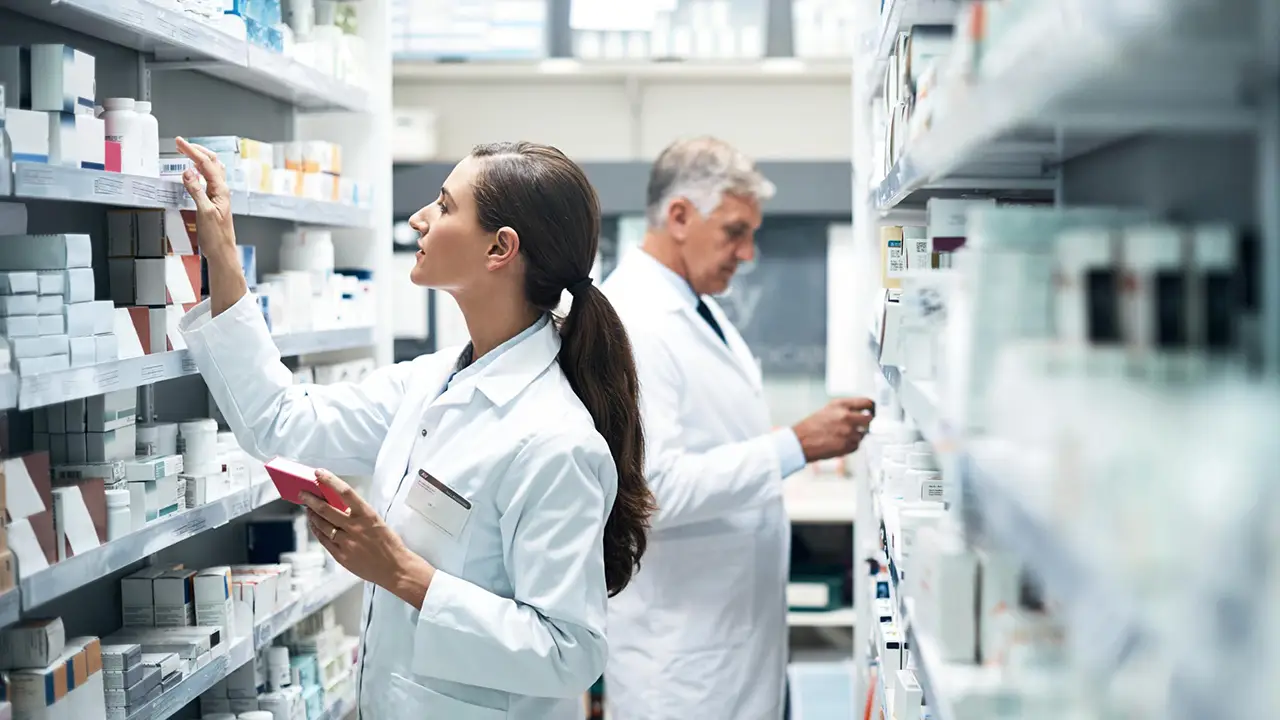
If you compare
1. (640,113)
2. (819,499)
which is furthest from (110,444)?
(640,113)

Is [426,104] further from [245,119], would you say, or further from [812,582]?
[812,582]

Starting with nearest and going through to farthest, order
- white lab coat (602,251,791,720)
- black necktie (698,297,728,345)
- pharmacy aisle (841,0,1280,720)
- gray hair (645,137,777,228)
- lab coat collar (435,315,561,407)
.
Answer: pharmacy aisle (841,0,1280,720) → lab coat collar (435,315,561,407) → white lab coat (602,251,791,720) → gray hair (645,137,777,228) → black necktie (698,297,728,345)

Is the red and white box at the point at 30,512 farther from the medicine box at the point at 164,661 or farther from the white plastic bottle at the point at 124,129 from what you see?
the white plastic bottle at the point at 124,129

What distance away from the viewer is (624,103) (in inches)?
207

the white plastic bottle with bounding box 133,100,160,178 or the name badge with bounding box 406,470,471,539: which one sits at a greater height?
the white plastic bottle with bounding box 133,100,160,178

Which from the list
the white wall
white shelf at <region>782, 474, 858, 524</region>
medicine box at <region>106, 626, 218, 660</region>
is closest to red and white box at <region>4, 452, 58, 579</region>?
medicine box at <region>106, 626, 218, 660</region>

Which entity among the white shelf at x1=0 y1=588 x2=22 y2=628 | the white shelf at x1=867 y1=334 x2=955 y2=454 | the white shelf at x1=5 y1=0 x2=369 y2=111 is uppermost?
the white shelf at x1=5 y1=0 x2=369 y2=111

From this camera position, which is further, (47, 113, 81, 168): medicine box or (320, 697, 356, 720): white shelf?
(320, 697, 356, 720): white shelf

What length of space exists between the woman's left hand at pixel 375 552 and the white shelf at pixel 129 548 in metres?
0.38

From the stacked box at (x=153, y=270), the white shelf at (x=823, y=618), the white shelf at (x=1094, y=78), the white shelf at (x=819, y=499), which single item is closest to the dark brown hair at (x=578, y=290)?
the stacked box at (x=153, y=270)

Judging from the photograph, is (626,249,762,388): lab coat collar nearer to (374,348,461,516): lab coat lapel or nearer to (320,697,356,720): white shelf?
(374,348,461,516): lab coat lapel

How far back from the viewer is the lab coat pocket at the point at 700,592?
3.06 m

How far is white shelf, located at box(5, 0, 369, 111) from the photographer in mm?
1989

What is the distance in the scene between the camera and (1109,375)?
0.87 metres
